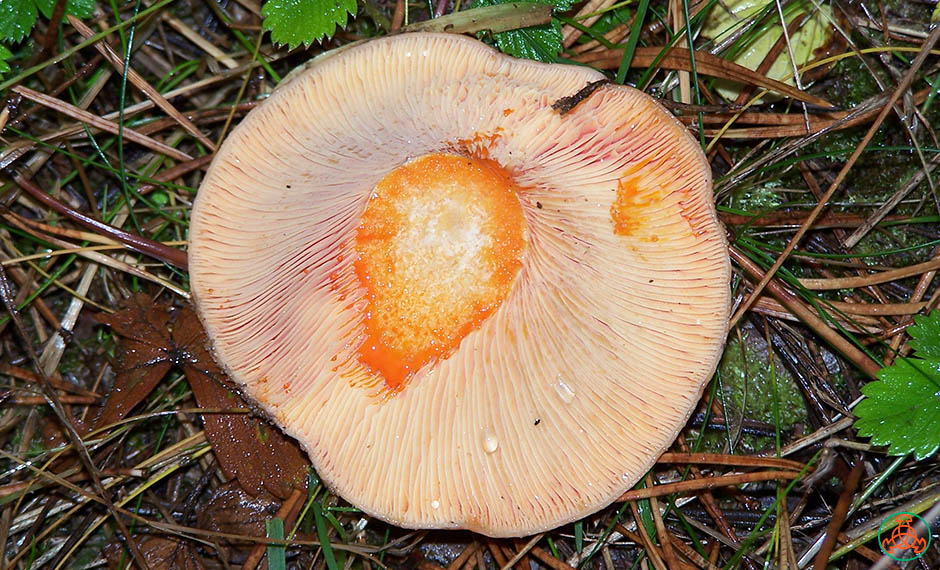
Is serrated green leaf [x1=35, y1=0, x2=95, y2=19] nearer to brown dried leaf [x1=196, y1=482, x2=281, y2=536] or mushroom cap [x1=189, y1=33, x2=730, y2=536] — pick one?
mushroom cap [x1=189, y1=33, x2=730, y2=536]

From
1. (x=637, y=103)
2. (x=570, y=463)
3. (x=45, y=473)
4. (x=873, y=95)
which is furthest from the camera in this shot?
(x=873, y=95)

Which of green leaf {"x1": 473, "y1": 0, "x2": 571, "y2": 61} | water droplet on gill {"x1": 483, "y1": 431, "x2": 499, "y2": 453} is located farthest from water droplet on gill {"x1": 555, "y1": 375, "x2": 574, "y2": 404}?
green leaf {"x1": 473, "y1": 0, "x2": 571, "y2": 61}

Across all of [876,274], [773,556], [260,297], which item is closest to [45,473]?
[260,297]

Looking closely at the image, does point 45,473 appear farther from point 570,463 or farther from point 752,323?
point 752,323

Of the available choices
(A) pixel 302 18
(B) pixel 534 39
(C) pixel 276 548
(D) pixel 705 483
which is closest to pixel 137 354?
(C) pixel 276 548

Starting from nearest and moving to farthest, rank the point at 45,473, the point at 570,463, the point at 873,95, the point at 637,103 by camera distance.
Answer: the point at 637,103 < the point at 570,463 < the point at 45,473 < the point at 873,95

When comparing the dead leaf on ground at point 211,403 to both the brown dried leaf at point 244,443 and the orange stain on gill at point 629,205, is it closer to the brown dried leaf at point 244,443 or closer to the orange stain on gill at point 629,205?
the brown dried leaf at point 244,443

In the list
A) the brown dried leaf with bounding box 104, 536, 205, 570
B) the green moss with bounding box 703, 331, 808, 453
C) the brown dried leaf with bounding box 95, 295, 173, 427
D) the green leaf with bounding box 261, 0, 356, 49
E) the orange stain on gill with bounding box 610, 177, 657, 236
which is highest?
the green leaf with bounding box 261, 0, 356, 49

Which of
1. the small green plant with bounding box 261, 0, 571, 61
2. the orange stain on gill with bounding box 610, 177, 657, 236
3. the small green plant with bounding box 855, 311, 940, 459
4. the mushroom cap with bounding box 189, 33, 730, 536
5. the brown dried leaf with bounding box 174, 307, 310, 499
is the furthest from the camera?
the brown dried leaf with bounding box 174, 307, 310, 499
